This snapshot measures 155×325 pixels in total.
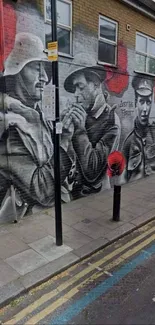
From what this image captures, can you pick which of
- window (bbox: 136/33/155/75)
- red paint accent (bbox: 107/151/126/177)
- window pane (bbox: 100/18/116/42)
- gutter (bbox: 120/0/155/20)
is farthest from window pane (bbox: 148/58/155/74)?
red paint accent (bbox: 107/151/126/177)

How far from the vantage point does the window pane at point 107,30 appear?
722 centimetres

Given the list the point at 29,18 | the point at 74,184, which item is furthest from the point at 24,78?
the point at 74,184

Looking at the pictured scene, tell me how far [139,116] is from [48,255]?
244 inches

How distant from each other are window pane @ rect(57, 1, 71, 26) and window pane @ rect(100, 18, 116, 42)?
1246 millimetres

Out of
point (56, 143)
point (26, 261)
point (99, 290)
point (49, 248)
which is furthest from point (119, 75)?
point (99, 290)

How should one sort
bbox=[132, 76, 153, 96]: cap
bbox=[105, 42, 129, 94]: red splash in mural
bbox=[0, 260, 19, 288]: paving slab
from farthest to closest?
bbox=[132, 76, 153, 96]: cap
bbox=[105, 42, 129, 94]: red splash in mural
bbox=[0, 260, 19, 288]: paving slab

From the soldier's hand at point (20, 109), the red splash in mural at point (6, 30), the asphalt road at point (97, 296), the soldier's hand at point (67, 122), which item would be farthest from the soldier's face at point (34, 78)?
the asphalt road at point (97, 296)

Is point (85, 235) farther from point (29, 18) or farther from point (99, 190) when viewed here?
point (29, 18)

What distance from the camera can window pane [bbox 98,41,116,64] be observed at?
24.0ft

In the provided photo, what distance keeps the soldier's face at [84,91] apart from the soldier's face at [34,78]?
104 centimetres

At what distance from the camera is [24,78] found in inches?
216

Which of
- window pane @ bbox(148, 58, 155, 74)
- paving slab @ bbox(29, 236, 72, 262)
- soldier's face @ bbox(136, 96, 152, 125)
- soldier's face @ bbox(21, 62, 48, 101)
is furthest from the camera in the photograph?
window pane @ bbox(148, 58, 155, 74)

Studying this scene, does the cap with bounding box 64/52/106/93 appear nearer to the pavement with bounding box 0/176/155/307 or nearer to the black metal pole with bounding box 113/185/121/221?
the black metal pole with bounding box 113/185/121/221

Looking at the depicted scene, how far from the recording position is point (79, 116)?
6.87 metres
